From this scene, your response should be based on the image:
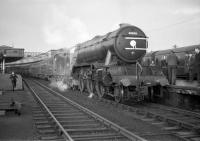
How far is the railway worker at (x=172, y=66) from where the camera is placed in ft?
41.5

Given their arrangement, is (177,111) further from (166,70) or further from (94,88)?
(94,88)

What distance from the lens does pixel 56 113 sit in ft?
32.7

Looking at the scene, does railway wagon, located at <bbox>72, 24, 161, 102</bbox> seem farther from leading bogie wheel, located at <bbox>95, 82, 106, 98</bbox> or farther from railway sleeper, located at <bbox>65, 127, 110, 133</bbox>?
railway sleeper, located at <bbox>65, 127, 110, 133</bbox>

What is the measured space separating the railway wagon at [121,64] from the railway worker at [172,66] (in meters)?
1.23

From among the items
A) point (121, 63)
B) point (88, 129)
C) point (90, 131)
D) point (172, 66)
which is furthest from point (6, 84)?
point (90, 131)

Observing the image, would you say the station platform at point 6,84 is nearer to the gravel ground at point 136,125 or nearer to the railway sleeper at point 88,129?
the gravel ground at point 136,125

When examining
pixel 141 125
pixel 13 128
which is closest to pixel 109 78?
pixel 141 125

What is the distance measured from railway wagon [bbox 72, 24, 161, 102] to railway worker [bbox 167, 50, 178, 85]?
4.04 feet

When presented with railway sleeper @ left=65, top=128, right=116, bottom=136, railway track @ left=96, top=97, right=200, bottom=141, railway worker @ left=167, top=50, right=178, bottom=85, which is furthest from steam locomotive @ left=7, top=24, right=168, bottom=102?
railway sleeper @ left=65, top=128, right=116, bottom=136

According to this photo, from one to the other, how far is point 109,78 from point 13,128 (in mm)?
5728

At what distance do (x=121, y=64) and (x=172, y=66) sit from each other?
2.34 m

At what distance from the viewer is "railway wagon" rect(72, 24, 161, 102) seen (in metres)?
11.5

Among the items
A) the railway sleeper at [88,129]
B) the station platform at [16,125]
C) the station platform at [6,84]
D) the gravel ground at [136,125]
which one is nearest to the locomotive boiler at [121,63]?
the gravel ground at [136,125]

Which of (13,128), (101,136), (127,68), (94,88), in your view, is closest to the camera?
(101,136)
